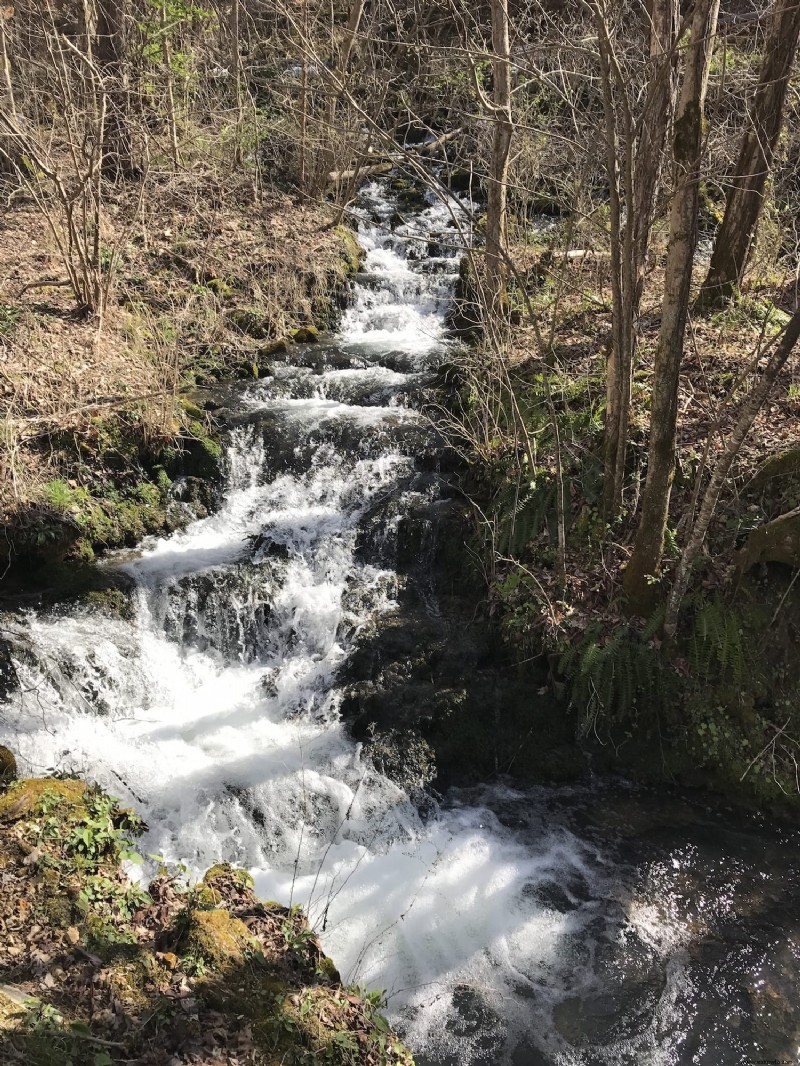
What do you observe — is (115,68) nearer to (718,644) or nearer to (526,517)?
(526,517)

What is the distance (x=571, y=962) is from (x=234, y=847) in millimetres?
2565

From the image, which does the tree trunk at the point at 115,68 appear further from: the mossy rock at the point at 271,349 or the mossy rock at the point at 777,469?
the mossy rock at the point at 777,469

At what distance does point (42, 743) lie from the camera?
6.21 meters

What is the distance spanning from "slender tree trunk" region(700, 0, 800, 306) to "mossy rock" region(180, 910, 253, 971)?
7.74 meters

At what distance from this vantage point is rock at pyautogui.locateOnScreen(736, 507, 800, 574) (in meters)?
6.23

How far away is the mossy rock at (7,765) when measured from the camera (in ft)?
17.8

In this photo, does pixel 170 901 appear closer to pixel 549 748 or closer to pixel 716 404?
pixel 549 748

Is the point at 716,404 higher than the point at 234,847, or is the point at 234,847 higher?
the point at 716,404

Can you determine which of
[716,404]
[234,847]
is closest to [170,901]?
[234,847]

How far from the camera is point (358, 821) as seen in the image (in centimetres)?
629

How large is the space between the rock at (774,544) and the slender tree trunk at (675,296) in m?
0.72

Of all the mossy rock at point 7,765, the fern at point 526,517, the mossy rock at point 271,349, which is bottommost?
the mossy rock at point 7,765

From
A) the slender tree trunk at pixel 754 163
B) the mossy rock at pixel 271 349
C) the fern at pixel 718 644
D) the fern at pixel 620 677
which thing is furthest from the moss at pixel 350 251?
the fern at pixel 718 644

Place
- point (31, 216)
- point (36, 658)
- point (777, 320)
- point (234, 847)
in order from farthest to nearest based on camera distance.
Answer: point (31, 216) < point (777, 320) < point (36, 658) < point (234, 847)
